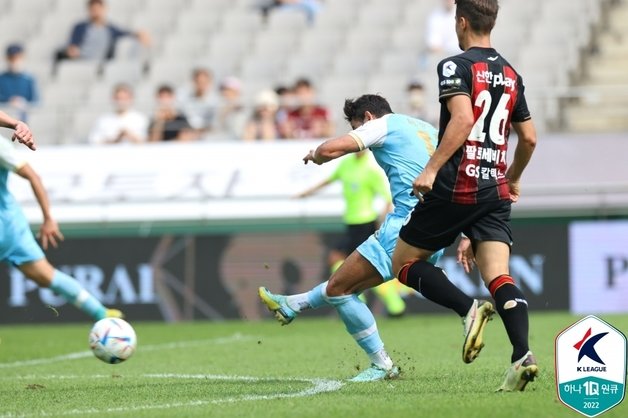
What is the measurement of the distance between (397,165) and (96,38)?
1380 centimetres

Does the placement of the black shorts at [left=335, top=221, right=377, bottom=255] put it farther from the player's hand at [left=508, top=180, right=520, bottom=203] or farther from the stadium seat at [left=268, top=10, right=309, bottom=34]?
the player's hand at [left=508, top=180, right=520, bottom=203]

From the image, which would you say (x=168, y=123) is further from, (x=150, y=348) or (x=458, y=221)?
(x=458, y=221)

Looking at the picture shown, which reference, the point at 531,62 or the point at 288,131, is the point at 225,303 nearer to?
the point at 288,131

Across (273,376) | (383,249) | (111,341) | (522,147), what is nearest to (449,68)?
(522,147)

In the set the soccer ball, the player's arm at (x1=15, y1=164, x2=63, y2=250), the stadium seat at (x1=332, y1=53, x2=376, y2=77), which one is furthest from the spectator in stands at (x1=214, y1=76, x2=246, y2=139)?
the soccer ball

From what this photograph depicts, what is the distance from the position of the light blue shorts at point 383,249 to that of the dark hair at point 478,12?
1.63 m

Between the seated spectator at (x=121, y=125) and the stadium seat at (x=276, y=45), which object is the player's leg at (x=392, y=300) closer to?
the seated spectator at (x=121, y=125)

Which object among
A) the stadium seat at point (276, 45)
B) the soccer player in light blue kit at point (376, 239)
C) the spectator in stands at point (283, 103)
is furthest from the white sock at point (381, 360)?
the stadium seat at point (276, 45)

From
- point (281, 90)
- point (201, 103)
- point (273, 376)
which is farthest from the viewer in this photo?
point (201, 103)

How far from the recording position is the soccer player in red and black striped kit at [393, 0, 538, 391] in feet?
25.3

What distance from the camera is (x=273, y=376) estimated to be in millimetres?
9820

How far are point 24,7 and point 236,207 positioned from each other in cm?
819

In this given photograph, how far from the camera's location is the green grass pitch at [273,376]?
752 cm

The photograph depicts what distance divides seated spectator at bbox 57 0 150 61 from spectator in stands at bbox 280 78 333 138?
13.5 ft
